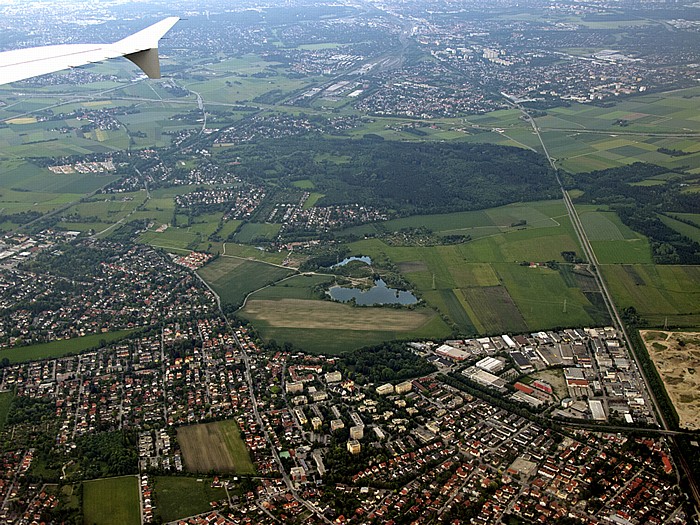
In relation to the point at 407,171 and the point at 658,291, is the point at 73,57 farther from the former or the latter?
the point at 407,171

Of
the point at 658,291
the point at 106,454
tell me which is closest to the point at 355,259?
the point at 658,291

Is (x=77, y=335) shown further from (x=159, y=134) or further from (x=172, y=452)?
(x=159, y=134)

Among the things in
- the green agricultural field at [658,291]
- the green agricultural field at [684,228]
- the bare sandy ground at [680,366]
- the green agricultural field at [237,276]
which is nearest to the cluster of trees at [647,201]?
the green agricultural field at [684,228]

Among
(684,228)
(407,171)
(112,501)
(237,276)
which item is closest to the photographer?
(112,501)

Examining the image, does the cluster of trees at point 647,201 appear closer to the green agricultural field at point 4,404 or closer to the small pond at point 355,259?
the small pond at point 355,259

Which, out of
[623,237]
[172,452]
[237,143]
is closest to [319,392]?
[172,452]

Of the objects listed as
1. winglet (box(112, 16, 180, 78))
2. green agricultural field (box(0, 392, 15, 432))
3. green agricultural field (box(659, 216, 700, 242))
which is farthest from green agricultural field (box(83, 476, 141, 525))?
green agricultural field (box(659, 216, 700, 242))

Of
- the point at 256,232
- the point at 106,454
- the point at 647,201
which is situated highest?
the point at 647,201

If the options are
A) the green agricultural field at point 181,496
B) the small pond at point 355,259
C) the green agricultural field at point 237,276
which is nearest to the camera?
the green agricultural field at point 181,496
